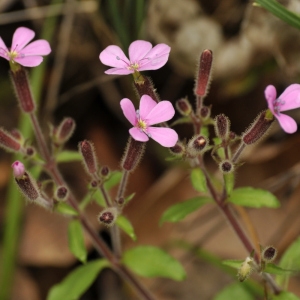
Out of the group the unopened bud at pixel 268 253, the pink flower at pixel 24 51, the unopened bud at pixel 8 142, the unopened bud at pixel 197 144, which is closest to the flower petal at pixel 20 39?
the pink flower at pixel 24 51

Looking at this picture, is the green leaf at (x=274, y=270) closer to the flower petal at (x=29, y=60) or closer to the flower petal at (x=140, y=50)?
the flower petal at (x=140, y=50)

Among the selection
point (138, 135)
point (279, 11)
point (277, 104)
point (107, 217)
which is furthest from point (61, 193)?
point (279, 11)

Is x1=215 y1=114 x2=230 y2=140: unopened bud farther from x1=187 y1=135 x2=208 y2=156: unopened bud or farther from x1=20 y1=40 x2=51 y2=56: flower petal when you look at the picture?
x1=20 y1=40 x2=51 y2=56: flower petal

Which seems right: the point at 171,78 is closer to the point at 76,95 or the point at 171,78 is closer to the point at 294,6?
the point at 76,95

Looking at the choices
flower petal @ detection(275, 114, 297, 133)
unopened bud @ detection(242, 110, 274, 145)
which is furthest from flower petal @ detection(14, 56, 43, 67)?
flower petal @ detection(275, 114, 297, 133)

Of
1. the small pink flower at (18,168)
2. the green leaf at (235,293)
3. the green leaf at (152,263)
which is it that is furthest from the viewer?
the green leaf at (235,293)

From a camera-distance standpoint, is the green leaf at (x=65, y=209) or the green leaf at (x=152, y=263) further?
the green leaf at (x=152, y=263)
